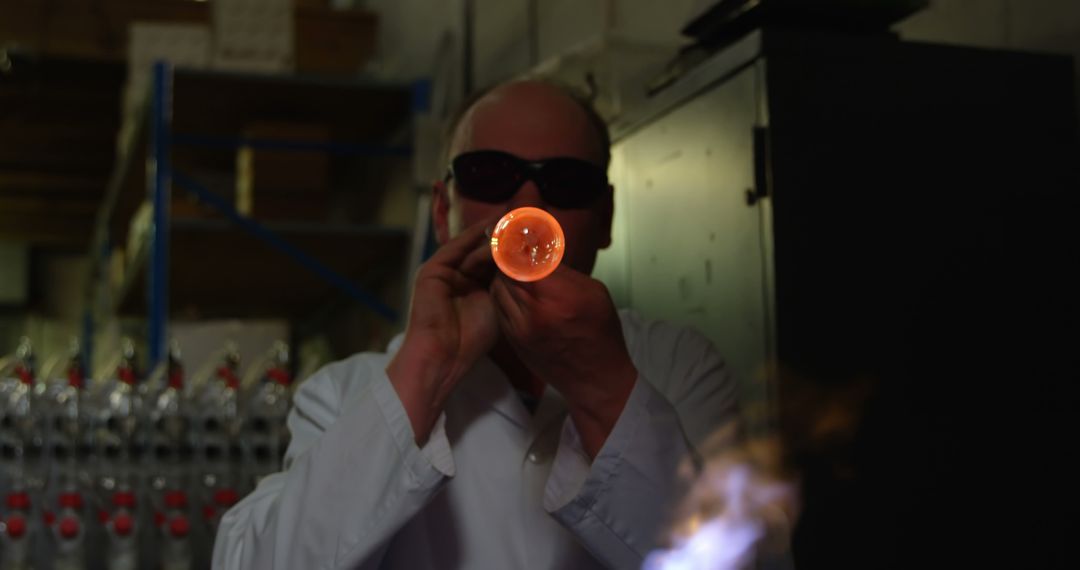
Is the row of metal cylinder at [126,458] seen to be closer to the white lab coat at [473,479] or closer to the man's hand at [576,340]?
the white lab coat at [473,479]

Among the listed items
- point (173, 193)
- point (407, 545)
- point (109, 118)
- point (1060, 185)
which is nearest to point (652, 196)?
point (1060, 185)

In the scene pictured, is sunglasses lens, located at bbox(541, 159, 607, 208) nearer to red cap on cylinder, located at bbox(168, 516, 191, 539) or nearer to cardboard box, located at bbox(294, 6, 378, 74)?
red cap on cylinder, located at bbox(168, 516, 191, 539)

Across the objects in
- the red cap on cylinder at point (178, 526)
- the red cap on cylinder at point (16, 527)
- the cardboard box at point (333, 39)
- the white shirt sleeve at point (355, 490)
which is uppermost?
the cardboard box at point (333, 39)

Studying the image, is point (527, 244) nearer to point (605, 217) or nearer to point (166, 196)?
point (605, 217)

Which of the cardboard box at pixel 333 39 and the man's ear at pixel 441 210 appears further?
the cardboard box at pixel 333 39

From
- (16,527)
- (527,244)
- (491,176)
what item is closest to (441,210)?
(491,176)

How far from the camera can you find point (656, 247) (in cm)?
207

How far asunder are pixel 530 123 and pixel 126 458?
139cm

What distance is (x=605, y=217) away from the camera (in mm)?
1424

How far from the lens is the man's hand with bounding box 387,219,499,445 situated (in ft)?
3.76

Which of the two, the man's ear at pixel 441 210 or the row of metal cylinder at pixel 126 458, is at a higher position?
the man's ear at pixel 441 210

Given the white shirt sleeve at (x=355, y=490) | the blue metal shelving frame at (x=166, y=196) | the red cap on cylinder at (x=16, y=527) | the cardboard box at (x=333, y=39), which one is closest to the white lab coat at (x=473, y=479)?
the white shirt sleeve at (x=355, y=490)

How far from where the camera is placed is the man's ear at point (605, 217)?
53.6 inches

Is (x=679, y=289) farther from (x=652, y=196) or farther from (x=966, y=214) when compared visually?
(x=966, y=214)
